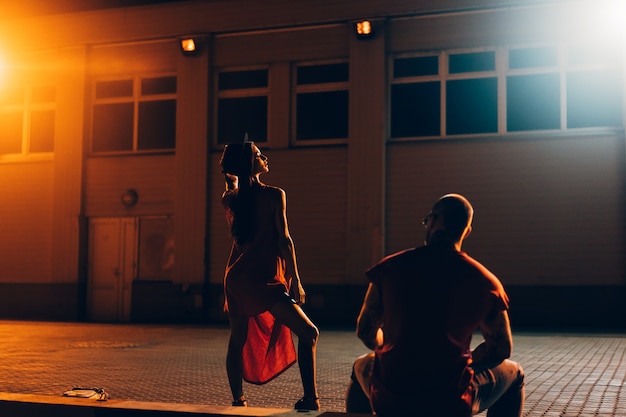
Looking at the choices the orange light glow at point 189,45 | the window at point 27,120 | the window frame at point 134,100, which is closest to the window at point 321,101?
the orange light glow at point 189,45

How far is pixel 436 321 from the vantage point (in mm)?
3684

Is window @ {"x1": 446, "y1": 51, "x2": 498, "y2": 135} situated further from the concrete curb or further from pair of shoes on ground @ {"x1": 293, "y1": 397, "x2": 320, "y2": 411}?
the concrete curb

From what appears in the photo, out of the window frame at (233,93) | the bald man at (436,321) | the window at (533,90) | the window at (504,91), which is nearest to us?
the bald man at (436,321)

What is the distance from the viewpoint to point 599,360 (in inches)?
418

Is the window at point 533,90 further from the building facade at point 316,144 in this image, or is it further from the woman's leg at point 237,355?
the woman's leg at point 237,355

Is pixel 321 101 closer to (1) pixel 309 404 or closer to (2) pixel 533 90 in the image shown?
(2) pixel 533 90

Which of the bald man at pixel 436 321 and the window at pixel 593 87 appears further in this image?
the window at pixel 593 87

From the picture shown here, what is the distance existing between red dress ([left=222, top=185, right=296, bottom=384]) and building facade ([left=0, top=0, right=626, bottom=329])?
42.1ft

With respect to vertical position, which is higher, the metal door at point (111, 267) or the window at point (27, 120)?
the window at point (27, 120)

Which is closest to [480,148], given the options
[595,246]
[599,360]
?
[595,246]

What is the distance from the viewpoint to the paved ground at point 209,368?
7.29m

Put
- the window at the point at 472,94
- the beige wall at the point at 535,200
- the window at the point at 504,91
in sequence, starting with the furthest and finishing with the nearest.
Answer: the window at the point at 472,94 → the window at the point at 504,91 → the beige wall at the point at 535,200

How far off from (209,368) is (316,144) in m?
10.5

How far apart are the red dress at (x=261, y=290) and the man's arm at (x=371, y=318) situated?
5.35ft
